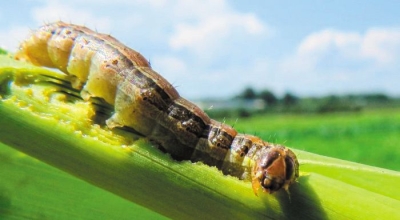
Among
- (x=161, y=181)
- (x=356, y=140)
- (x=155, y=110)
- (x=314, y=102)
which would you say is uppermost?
(x=314, y=102)

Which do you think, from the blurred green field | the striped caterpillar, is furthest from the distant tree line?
the striped caterpillar

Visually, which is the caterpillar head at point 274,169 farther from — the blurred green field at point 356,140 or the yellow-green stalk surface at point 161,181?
the blurred green field at point 356,140

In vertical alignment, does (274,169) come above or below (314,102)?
below

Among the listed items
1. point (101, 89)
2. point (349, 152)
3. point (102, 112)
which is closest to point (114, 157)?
point (102, 112)

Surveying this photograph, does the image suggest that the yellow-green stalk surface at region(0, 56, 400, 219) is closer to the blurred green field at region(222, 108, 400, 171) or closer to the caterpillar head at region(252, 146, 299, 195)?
the caterpillar head at region(252, 146, 299, 195)

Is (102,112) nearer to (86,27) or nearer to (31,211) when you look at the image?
(31,211)

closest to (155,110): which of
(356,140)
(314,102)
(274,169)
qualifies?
(274,169)

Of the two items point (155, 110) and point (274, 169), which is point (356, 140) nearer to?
point (155, 110)
